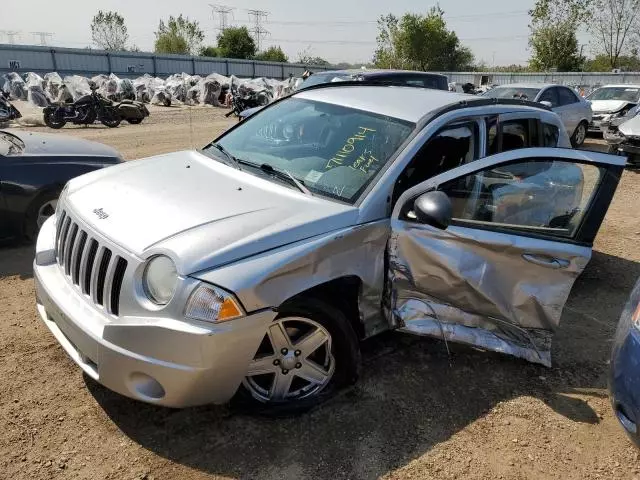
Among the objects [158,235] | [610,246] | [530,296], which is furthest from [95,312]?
[610,246]

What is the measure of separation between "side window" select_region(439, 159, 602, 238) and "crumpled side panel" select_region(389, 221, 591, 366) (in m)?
0.12

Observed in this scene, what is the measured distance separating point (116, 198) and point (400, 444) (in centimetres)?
209

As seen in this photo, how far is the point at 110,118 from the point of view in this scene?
16875mm

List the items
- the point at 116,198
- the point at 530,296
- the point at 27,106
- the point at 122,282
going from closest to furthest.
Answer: the point at 122,282, the point at 116,198, the point at 530,296, the point at 27,106

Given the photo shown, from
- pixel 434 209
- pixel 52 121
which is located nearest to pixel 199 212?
pixel 434 209

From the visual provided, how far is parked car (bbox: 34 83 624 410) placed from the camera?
244cm

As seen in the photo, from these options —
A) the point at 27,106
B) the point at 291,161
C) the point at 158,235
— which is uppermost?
the point at 291,161

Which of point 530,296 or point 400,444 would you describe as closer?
point 400,444

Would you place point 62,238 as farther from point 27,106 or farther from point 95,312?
point 27,106

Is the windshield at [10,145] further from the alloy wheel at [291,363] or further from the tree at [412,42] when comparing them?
the tree at [412,42]

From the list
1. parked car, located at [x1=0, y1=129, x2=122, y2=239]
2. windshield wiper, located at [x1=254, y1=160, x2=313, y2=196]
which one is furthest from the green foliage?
windshield wiper, located at [x1=254, y1=160, x2=313, y2=196]

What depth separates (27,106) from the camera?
21.8 metres

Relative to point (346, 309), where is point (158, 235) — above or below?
above

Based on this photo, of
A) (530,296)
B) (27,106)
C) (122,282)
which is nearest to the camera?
(122,282)
